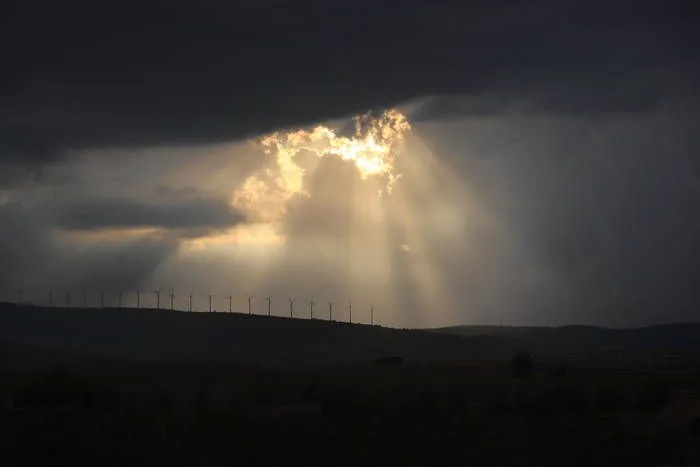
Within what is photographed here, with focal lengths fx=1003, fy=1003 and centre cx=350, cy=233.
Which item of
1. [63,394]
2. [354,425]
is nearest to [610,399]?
[354,425]

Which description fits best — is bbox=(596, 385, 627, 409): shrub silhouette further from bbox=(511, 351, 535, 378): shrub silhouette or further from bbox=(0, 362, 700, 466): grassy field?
bbox=(511, 351, 535, 378): shrub silhouette

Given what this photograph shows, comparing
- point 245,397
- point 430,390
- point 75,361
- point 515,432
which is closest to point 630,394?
point 430,390

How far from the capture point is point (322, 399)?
210 feet

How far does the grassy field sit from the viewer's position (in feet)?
129

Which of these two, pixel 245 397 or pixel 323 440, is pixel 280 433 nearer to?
pixel 323 440

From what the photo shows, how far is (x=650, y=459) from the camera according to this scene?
43.0 meters

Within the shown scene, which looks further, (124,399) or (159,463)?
(124,399)

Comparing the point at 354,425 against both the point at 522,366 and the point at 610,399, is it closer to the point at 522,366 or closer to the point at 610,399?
the point at 610,399

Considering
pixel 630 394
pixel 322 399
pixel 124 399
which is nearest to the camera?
pixel 124 399

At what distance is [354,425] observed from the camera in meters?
53.7

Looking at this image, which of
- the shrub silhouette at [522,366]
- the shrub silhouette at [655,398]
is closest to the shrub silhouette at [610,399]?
the shrub silhouette at [655,398]

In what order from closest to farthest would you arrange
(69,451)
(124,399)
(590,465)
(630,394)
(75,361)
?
(69,451) → (590,465) → (124,399) → (630,394) → (75,361)

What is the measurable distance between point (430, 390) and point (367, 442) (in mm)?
18239

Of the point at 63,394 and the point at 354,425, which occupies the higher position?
the point at 63,394
